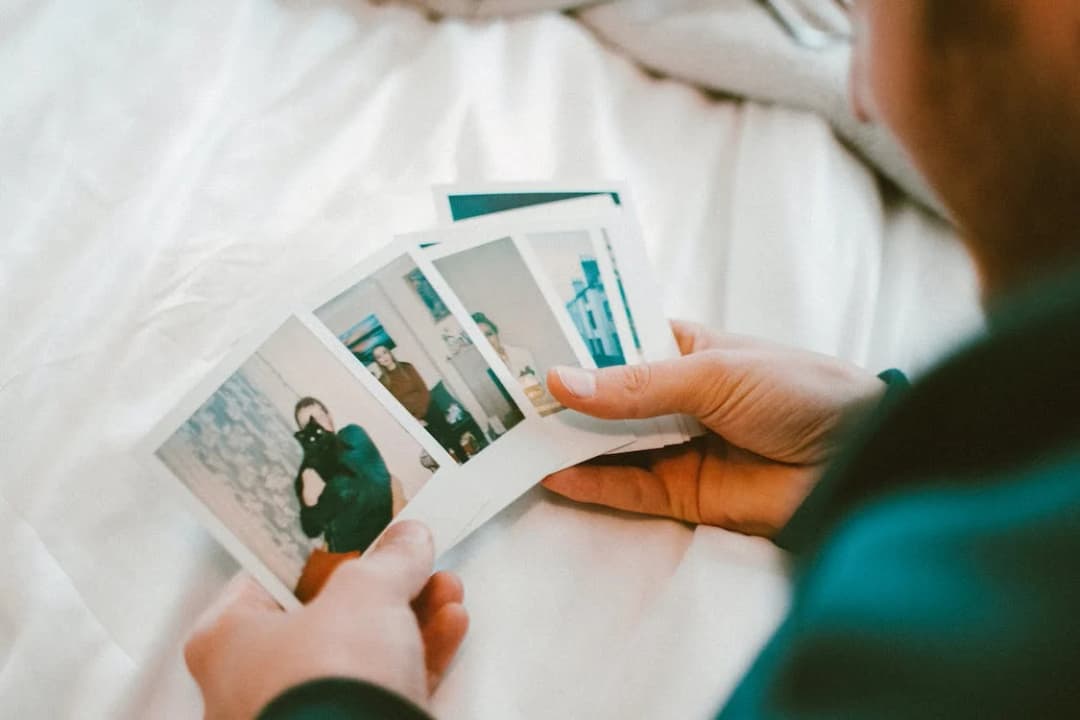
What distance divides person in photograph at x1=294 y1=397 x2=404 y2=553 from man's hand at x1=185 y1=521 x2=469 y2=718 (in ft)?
0.12

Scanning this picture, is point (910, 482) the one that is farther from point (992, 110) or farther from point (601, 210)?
point (601, 210)

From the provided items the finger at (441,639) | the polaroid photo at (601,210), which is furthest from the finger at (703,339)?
the finger at (441,639)

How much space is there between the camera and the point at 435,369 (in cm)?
71

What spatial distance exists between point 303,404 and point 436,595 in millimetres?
200

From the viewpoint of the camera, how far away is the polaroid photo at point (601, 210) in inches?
30.8

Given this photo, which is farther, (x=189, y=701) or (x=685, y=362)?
(x=685, y=362)

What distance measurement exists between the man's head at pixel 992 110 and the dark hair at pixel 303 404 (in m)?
0.49

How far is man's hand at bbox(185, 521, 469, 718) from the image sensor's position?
494mm

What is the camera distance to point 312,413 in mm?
664

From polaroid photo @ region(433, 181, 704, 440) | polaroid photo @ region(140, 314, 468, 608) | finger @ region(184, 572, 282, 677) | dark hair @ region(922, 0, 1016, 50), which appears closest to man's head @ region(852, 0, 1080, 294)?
dark hair @ region(922, 0, 1016, 50)

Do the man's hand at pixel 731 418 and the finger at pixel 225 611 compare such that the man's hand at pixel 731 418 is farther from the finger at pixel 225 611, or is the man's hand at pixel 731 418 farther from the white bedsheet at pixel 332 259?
the finger at pixel 225 611

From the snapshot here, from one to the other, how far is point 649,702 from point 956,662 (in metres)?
0.31

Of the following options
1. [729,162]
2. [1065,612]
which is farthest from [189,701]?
[729,162]

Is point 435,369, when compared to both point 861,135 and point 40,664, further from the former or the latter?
point 861,135
